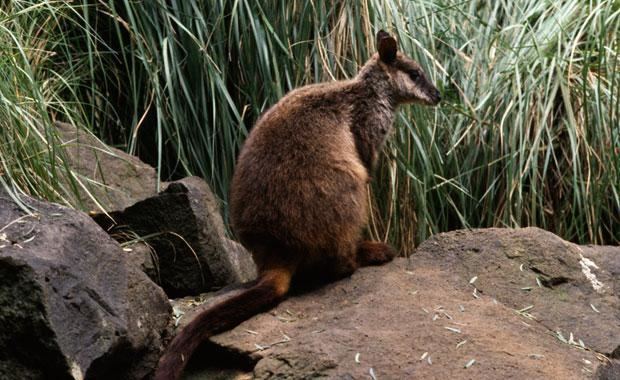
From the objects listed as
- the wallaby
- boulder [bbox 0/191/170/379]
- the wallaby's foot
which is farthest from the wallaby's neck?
boulder [bbox 0/191/170/379]

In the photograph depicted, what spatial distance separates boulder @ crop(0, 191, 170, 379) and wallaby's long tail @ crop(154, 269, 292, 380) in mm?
126

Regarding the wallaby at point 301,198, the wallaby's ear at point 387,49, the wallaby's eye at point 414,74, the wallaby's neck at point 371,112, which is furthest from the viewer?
the wallaby's eye at point 414,74

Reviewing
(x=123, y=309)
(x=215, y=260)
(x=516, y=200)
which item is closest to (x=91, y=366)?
(x=123, y=309)

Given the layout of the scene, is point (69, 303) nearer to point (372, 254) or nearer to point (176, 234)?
point (176, 234)

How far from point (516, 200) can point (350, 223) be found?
1.80 meters

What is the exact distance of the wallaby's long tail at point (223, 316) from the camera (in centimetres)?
340

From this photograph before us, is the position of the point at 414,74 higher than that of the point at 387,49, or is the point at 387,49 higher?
the point at 387,49

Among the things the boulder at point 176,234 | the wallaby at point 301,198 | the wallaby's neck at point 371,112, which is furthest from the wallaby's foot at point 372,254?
the boulder at point 176,234

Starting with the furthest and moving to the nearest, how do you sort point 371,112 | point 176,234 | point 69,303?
1. point 371,112
2. point 176,234
3. point 69,303

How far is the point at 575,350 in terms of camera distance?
367 cm

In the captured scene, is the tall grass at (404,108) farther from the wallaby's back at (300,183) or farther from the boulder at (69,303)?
the boulder at (69,303)

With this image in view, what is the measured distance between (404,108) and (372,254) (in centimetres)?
144

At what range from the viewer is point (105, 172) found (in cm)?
472

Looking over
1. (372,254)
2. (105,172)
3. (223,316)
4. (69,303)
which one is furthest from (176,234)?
(69,303)
